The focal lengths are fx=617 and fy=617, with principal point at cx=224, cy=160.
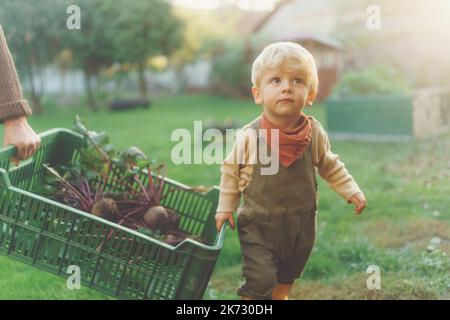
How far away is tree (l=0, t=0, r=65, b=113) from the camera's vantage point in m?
2.57

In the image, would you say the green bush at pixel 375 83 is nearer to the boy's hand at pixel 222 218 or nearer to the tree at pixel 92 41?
the tree at pixel 92 41

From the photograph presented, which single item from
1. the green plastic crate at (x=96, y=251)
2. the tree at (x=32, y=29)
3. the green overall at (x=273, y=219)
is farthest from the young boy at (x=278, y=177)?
the tree at (x=32, y=29)

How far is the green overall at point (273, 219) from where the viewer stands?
1.57 m

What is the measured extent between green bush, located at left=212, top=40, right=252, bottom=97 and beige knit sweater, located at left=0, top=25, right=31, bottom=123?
964cm

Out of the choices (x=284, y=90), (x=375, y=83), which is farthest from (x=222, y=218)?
(x=375, y=83)

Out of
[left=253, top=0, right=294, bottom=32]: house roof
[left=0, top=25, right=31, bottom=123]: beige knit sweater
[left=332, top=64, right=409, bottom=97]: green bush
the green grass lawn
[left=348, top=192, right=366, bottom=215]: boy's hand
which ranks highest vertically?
[left=253, top=0, right=294, bottom=32]: house roof

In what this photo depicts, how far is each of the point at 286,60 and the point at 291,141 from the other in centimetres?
20

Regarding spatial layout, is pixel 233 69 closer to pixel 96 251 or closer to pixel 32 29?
pixel 32 29

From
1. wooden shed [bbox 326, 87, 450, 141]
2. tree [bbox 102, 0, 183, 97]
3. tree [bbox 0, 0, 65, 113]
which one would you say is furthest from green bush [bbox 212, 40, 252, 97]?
tree [bbox 0, 0, 65, 113]

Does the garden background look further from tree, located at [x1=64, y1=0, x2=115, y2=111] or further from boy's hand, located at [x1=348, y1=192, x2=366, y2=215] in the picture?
boy's hand, located at [x1=348, y1=192, x2=366, y2=215]

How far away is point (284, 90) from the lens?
150 centimetres

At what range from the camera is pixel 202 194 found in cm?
202
